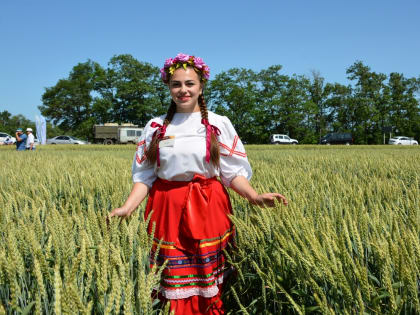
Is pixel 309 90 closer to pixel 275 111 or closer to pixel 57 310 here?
pixel 275 111

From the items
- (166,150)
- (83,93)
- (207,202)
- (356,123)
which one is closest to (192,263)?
(207,202)

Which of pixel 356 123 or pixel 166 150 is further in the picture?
pixel 356 123

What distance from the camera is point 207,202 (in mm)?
1540

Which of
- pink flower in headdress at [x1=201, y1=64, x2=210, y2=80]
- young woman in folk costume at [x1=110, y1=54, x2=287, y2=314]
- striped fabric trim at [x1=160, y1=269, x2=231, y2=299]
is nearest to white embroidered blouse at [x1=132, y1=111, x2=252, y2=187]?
young woman in folk costume at [x1=110, y1=54, x2=287, y2=314]

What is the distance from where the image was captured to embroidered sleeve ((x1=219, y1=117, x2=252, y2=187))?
172 cm

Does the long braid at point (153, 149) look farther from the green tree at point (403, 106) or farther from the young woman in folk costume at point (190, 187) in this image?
the green tree at point (403, 106)

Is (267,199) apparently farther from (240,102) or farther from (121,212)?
(240,102)

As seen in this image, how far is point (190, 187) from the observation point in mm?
1545

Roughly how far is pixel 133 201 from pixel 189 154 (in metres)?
0.36

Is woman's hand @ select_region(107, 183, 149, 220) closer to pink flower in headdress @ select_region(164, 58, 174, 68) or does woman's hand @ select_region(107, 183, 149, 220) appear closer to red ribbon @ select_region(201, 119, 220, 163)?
red ribbon @ select_region(201, 119, 220, 163)

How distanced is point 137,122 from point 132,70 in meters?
7.03

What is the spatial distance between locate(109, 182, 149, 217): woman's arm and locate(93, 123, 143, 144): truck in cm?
3450

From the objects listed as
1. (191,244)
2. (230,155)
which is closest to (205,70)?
(230,155)

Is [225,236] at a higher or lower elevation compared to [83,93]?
lower
